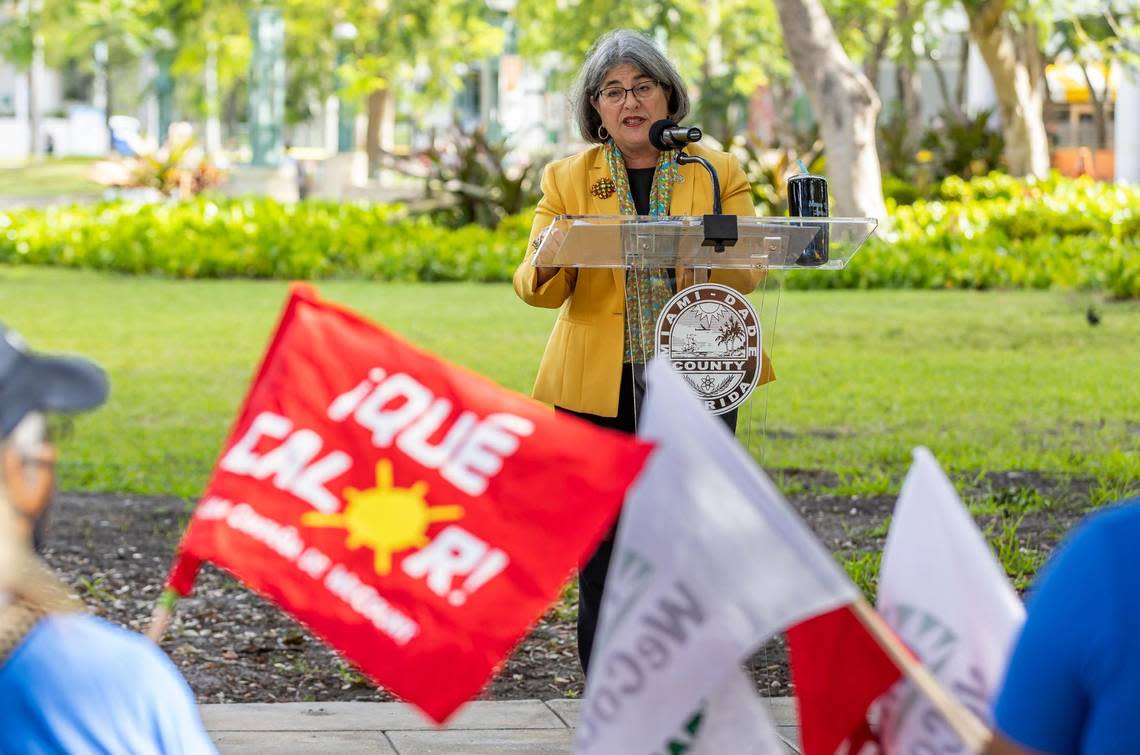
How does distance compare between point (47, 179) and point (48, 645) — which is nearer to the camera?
point (48, 645)

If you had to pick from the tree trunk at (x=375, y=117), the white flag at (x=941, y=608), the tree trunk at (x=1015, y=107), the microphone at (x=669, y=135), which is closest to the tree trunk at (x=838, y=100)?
the tree trunk at (x=1015, y=107)

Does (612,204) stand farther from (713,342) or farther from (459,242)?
(459,242)

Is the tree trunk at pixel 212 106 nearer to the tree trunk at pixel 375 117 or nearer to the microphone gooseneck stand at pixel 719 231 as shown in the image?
the tree trunk at pixel 375 117

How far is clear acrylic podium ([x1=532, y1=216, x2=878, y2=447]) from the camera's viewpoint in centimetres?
396

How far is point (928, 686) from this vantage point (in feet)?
6.89

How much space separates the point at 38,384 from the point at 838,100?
52.6 feet

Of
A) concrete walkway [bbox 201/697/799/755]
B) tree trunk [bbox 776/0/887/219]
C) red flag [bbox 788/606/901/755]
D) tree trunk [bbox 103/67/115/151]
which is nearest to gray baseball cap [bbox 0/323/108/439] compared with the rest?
red flag [bbox 788/606/901/755]

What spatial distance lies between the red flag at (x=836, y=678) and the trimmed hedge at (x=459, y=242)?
1334cm

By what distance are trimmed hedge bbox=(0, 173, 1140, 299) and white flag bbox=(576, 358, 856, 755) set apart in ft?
44.8

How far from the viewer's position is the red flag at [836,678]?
237 centimetres

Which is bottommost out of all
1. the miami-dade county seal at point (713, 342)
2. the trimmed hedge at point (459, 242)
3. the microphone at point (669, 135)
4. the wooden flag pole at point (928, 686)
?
the trimmed hedge at point (459, 242)

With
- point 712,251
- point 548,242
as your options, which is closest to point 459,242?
point 712,251

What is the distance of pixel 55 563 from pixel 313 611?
4.96 meters

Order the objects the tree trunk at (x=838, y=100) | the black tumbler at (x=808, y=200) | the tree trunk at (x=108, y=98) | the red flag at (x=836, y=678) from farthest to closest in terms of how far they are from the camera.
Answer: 1. the tree trunk at (x=108, y=98)
2. the tree trunk at (x=838, y=100)
3. the black tumbler at (x=808, y=200)
4. the red flag at (x=836, y=678)
